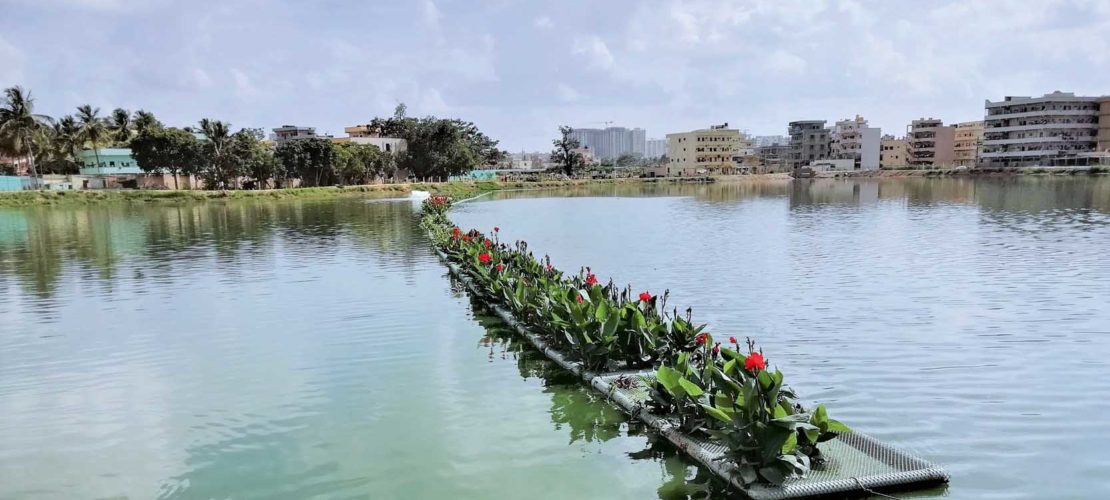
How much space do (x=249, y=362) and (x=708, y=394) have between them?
706cm

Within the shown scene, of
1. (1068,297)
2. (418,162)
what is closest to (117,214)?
(418,162)

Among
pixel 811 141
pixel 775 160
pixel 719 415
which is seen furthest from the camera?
pixel 775 160

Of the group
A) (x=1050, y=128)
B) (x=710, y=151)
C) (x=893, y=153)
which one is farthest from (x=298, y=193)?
(x=893, y=153)

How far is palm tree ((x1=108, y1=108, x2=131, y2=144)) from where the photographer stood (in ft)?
286

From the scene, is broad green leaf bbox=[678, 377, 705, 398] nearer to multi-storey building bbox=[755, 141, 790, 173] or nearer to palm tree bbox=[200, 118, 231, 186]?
palm tree bbox=[200, 118, 231, 186]

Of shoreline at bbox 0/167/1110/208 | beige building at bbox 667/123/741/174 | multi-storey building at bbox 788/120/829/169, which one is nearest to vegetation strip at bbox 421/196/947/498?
shoreline at bbox 0/167/1110/208

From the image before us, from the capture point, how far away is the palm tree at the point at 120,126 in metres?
87.3

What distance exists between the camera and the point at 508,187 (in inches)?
3991

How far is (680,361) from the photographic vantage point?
23.5 feet

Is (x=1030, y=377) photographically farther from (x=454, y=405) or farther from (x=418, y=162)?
(x=418, y=162)

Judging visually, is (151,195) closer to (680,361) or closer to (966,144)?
(680,361)

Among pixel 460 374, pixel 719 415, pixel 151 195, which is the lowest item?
pixel 460 374

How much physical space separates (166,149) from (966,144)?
137446 mm

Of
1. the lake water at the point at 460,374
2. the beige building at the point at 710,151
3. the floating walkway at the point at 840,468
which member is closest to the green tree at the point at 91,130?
the lake water at the point at 460,374
